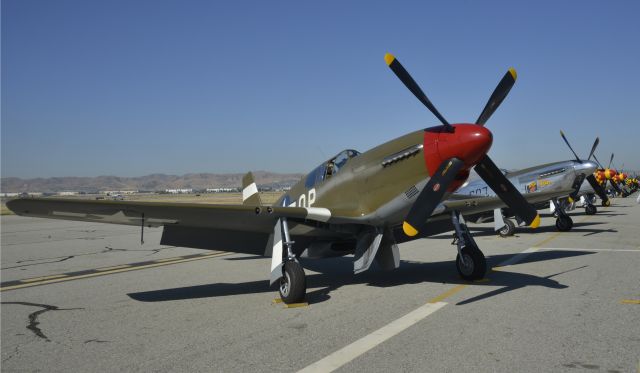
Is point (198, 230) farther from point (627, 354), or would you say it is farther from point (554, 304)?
point (627, 354)

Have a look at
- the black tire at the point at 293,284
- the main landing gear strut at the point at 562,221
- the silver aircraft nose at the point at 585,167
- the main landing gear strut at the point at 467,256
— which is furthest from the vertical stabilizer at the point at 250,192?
the silver aircraft nose at the point at 585,167

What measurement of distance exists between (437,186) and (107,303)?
17.2 ft

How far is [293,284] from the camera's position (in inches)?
258

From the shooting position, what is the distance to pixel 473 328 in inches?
194

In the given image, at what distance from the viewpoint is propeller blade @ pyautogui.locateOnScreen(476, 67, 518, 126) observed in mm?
6910

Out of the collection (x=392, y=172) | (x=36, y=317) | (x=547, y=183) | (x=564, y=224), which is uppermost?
(x=547, y=183)

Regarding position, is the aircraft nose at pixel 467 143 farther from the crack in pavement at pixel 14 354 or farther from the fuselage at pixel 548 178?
the fuselage at pixel 548 178

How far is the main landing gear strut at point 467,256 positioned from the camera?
7742 millimetres

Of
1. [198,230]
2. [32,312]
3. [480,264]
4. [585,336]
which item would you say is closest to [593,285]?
[480,264]

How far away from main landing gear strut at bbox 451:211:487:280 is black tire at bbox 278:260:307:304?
3015mm

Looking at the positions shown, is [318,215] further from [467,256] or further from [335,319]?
[467,256]

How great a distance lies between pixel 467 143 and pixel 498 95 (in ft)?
4.80

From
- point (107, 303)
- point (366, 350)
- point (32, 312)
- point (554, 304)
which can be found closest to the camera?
point (366, 350)

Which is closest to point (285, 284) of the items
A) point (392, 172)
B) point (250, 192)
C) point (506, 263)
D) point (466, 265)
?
point (392, 172)
